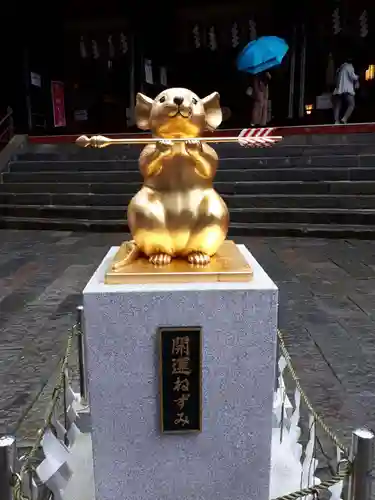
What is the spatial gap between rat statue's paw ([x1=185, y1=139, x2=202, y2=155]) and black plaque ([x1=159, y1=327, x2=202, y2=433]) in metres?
0.63

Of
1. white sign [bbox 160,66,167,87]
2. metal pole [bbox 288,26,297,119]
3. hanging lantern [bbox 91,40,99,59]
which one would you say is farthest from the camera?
white sign [bbox 160,66,167,87]

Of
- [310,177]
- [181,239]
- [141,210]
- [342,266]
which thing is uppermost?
[141,210]

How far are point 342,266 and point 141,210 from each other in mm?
4370

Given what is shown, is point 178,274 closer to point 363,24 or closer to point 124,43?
point 363,24

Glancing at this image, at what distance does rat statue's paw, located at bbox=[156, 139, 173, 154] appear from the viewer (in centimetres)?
167

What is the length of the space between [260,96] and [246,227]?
551 centimetres

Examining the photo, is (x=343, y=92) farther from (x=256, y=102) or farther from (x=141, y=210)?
(x=141, y=210)

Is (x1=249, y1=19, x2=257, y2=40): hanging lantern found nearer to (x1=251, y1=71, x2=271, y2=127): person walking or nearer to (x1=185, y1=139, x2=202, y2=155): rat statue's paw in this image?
(x1=251, y1=71, x2=271, y2=127): person walking

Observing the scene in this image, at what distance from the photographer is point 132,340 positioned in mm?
1587

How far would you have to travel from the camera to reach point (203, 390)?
1.65 m

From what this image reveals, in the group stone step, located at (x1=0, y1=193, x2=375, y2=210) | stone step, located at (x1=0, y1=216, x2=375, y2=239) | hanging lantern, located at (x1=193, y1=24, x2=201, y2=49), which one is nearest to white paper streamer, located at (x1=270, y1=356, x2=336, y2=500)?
stone step, located at (x1=0, y1=216, x2=375, y2=239)

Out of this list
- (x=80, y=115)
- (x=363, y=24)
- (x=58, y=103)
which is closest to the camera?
(x=363, y=24)

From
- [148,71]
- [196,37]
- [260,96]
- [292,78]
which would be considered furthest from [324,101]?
[148,71]

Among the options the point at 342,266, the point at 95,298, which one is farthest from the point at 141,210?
the point at 342,266
